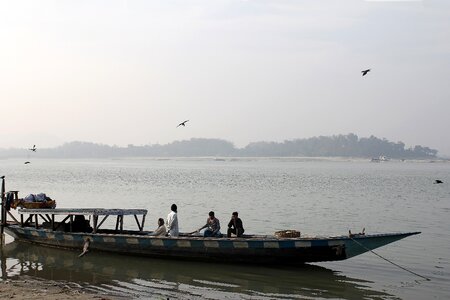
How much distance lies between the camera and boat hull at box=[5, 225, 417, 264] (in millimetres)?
16719

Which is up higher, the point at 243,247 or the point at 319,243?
the point at 319,243

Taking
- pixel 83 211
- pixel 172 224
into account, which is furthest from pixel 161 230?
pixel 83 211

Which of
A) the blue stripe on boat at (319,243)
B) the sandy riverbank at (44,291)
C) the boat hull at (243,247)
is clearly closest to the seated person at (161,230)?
the boat hull at (243,247)

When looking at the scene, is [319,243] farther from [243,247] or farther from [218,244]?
[218,244]

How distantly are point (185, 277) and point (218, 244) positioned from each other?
5.24 ft

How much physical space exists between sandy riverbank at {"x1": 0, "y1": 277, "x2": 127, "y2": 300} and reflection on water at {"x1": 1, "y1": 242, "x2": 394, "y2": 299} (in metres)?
0.70

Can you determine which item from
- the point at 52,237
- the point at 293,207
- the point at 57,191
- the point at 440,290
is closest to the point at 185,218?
the point at 293,207

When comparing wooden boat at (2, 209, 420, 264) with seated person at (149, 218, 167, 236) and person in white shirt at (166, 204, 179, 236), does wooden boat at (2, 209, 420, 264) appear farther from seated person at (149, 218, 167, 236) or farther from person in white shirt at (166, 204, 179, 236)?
seated person at (149, 218, 167, 236)

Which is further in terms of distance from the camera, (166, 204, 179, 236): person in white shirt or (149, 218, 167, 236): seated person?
(149, 218, 167, 236): seated person

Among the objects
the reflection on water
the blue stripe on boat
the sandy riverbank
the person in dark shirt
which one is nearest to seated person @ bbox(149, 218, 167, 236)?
the reflection on water

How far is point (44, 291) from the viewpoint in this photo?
46.2ft

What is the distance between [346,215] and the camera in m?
34.0

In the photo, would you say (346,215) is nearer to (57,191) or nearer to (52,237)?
→ (52,237)

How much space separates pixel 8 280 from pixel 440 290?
12854mm
